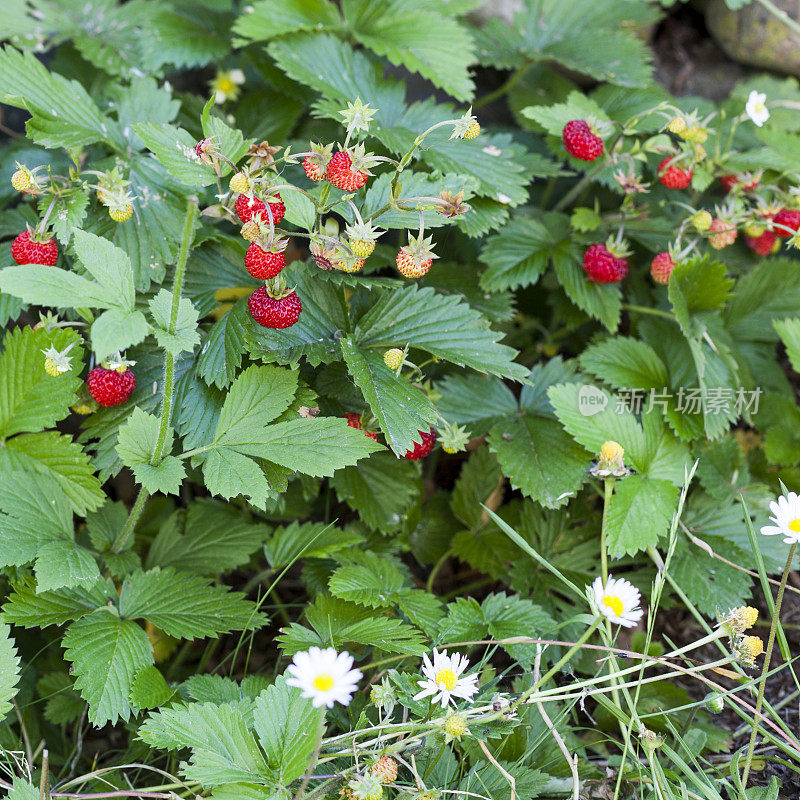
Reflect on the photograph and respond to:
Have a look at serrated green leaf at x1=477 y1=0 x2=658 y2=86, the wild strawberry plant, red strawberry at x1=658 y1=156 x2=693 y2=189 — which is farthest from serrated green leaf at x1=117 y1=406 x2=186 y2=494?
serrated green leaf at x1=477 y1=0 x2=658 y2=86

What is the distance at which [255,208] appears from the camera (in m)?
1.33

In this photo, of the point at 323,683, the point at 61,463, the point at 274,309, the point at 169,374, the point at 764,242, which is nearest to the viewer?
the point at 323,683

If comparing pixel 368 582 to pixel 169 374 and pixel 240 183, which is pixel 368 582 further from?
pixel 240 183

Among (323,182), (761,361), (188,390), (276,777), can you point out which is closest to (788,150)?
(761,361)

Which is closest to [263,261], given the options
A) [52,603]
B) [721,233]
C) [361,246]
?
[361,246]

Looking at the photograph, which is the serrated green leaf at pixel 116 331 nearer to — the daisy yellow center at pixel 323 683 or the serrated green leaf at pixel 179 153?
the serrated green leaf at pixel 179 153

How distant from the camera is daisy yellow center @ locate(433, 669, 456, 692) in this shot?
4.05ft

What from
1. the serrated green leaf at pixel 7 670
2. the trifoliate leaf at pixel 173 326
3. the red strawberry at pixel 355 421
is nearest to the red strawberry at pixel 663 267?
the red strawberry at pixel 355 421

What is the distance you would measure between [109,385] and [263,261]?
421 mm

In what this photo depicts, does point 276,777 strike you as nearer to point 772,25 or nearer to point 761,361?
point 761,361

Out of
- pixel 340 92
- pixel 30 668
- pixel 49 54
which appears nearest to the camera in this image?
pixel 30 668

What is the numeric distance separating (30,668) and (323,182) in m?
1.30

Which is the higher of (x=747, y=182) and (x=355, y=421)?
(x=747, y=182)

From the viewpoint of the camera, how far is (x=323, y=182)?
144 centimetres
